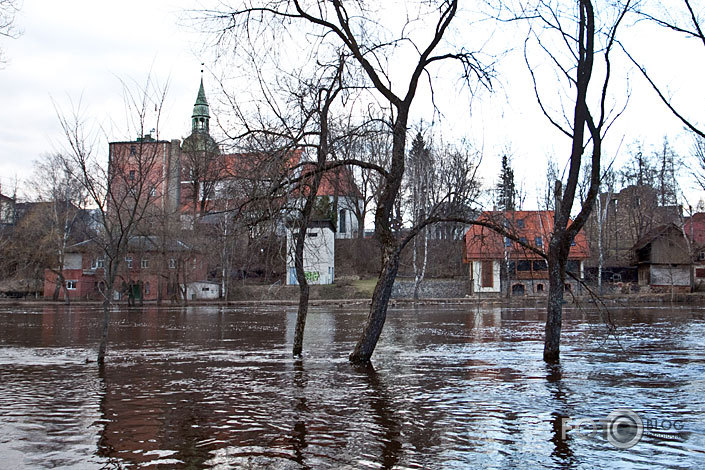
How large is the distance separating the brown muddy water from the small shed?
41.2 meters

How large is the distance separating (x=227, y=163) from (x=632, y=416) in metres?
8.68

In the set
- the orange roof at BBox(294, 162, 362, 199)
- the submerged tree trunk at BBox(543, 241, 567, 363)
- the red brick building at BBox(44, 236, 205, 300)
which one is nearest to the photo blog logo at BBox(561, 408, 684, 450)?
the submerged tree trunk at BBox(543, 241, 567, 363)

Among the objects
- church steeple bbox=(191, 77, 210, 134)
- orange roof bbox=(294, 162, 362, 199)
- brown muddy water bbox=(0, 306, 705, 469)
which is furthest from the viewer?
church steeple bbox=(191, 77, 210, 134)

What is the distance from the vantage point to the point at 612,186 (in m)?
66.8

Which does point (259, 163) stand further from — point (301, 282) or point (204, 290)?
point (204, 290)

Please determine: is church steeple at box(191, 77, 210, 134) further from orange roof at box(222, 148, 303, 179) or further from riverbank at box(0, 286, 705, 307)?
riverbank at box(0, 286, 705, 307)

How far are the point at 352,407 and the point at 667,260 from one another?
178ft

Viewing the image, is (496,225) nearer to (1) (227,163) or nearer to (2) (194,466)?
(1) (227,163)

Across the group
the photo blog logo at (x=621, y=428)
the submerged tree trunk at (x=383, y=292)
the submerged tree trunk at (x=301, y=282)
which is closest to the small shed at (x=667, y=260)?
the submerged tree trunk at (x=301, y=282)

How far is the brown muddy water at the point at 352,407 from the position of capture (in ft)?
22.6

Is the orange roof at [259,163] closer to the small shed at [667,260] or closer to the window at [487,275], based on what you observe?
the window at [487,275]

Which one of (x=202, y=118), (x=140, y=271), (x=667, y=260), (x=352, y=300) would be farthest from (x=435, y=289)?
(x=202, y=118)

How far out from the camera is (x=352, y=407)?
31.4ft

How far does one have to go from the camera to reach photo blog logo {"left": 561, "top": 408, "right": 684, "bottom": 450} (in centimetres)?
765
